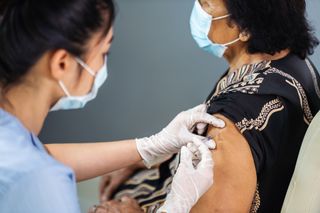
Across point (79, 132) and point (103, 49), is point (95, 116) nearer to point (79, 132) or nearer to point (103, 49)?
point (79, 132)

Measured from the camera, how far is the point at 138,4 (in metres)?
2.56

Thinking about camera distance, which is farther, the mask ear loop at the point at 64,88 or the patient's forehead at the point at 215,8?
the patient's forehead at the point at 215,8

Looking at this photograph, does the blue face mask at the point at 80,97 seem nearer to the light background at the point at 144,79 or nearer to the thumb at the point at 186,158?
the thumb at the point at 186,158

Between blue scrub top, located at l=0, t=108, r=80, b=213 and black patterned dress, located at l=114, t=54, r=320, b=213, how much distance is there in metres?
→ 0.51

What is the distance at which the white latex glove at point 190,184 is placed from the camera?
1.25m

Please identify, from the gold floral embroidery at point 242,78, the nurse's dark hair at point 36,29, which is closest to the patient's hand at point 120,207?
the gold floral embroidery at point 242,78

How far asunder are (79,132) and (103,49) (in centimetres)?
182

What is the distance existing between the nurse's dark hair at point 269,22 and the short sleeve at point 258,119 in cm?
21

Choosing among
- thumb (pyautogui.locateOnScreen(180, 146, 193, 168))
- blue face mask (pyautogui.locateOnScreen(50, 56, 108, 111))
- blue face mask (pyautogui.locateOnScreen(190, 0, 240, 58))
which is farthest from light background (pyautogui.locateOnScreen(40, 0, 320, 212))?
blue face mask (pyautogui.locateOnScreen(50, 56, 108, 111))

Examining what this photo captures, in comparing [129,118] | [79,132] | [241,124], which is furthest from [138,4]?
[241,124]

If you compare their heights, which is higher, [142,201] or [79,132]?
[142,201]

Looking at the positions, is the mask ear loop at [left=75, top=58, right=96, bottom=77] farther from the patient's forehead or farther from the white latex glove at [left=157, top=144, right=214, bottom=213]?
the patient's forehead

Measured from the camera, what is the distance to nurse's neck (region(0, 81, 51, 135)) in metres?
1.05

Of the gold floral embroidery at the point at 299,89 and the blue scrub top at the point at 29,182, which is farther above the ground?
the blue scrub top at the point at 29,182
